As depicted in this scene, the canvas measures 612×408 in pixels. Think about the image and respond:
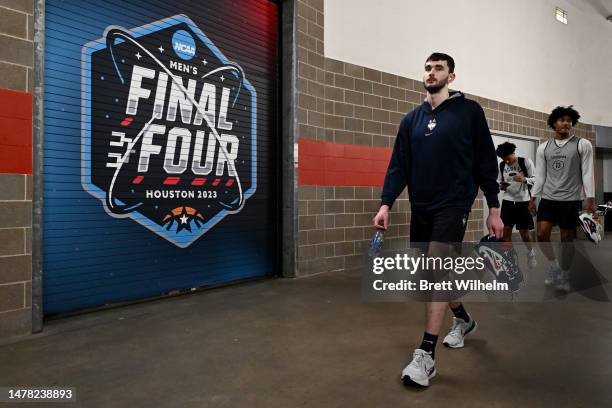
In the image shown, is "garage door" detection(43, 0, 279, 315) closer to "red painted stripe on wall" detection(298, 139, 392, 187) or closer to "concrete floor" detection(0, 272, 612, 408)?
"red painted stripe on wall" detection(298, 139, 392, 187)

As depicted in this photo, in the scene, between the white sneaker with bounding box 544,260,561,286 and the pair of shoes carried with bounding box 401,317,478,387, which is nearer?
the pair of shoes carried with bounding box 401,317,478,387

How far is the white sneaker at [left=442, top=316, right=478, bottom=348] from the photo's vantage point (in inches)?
102

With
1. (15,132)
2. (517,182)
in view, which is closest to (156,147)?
(15,132)

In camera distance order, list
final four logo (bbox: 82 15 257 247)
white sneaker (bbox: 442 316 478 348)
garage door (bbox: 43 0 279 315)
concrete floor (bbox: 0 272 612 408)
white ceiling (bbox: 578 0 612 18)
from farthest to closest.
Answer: white ceiling (bbox: 578 0 612 18), final four logo (bbox: 82 15 257 247), garage door (bbox: 43 0 279 315), white sneaker (bbox: 442 316 478 348), concrete floor (bbox: 0 272 612 408)

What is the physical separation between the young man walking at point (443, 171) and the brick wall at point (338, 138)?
2.61 meters

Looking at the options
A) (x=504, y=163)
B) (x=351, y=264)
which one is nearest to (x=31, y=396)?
(x=351, y=264)

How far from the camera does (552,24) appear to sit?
8.66 meters

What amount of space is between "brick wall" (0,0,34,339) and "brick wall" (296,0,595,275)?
2.66 meters

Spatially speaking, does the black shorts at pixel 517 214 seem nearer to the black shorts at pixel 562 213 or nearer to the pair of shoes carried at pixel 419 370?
the black shorts at pixel 562 213

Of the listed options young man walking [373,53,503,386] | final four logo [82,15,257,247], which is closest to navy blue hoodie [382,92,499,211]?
young man walking [373,53,503,386]

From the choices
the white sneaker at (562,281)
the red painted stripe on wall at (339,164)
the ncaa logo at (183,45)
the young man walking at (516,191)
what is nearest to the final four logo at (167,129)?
the ncaa logo at (183,45)

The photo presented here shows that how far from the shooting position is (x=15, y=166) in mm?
2762

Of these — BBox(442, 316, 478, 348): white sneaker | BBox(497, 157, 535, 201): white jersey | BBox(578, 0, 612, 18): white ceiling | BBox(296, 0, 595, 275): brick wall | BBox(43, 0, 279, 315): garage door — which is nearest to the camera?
BBox(442, 316, 478, 348): white sneaker

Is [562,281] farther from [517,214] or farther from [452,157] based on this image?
[452,157]
